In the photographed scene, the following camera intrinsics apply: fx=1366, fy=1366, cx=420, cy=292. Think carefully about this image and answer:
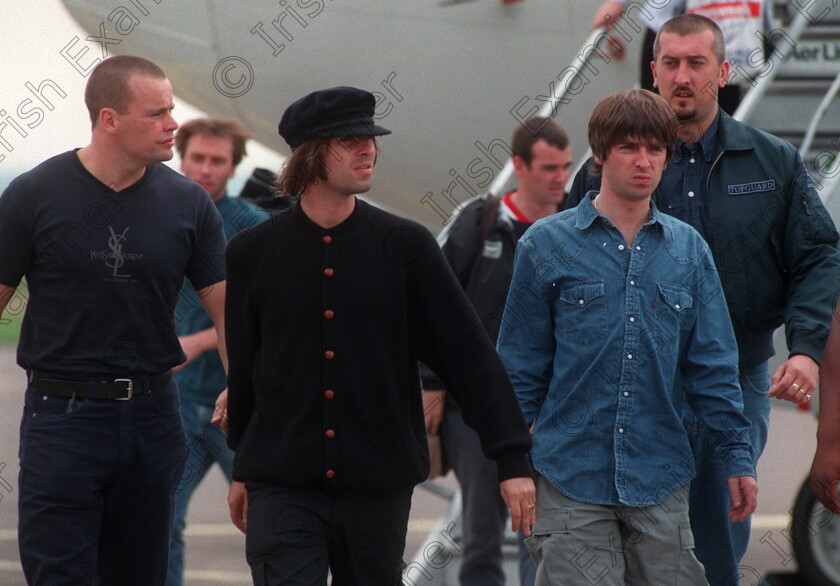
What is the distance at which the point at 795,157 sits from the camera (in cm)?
418

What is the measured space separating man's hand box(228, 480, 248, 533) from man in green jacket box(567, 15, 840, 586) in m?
1.33

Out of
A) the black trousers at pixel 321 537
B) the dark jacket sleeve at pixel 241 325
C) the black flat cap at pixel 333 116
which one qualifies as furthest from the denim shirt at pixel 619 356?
the dark jacket sleeve at pixel 241 325

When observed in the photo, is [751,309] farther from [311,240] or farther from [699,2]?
[699,2]

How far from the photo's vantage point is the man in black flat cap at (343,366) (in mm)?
3482

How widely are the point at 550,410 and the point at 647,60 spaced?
2.85 metres

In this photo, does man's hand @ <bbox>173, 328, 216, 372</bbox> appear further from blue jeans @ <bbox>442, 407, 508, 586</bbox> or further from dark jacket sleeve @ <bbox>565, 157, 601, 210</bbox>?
dark jacket sleeve @ <bbox>565, 157, 601, 210</bbox>

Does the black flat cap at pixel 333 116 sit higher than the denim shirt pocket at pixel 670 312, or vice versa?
the black flat cap at pixel 333 116

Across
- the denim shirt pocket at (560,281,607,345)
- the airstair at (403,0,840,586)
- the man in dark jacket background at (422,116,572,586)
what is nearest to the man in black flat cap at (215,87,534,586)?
the denim shirt pocket at (560,281,607,345)

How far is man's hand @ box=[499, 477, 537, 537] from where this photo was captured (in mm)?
3477

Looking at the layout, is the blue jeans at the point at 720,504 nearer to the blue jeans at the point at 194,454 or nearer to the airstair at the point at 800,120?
the airstair at the point at 800,120

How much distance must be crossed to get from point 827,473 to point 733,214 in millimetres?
857

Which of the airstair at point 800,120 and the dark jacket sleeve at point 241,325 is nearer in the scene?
the dark jacket sleeve at point 241,325

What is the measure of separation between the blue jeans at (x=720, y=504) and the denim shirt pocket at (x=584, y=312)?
57cm

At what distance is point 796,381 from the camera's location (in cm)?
378
